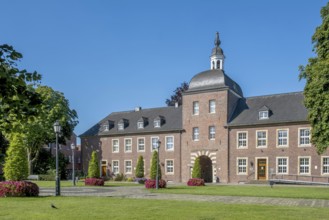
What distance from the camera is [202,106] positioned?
Answer: 141 ft

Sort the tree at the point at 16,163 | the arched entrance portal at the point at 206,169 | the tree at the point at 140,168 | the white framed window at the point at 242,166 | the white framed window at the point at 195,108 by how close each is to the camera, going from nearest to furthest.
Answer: the tree at the point at 16,163 → the white framed window at the point at 242,166 → the white framed window at the point at 195,108 → the arched entrance portal at the point at 206,169 → the tree at the point at 140,168

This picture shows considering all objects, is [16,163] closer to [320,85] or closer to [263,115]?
[320,85]

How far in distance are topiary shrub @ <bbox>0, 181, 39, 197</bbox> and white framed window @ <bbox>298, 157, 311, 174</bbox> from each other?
26607 millimetres

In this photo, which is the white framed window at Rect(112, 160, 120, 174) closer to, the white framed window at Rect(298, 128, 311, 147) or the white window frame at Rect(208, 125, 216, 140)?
the white window frame at Rect(208, 125, 216, 140)

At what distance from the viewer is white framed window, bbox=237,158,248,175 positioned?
3984 centimetres

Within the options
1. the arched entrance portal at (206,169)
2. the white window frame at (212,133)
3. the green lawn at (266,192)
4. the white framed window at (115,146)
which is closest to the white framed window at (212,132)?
the white window frame at (212,133)

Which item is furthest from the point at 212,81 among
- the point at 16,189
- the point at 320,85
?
the point at 16,189

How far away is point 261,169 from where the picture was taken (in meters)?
39.1

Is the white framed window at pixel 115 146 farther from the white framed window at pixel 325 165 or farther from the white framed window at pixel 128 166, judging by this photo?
the white framed window at pixel 325 165

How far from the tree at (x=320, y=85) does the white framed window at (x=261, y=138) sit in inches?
575

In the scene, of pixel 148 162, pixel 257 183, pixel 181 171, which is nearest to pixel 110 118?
pixel 148 162

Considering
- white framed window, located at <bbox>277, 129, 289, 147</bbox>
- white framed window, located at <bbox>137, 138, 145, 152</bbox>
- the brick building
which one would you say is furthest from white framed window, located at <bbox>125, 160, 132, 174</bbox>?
white framed window, located at <bbox>277, 129, 289, 147</bbox>

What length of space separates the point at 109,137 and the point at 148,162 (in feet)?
24.2

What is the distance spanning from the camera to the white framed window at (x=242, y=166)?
39.8 metres
